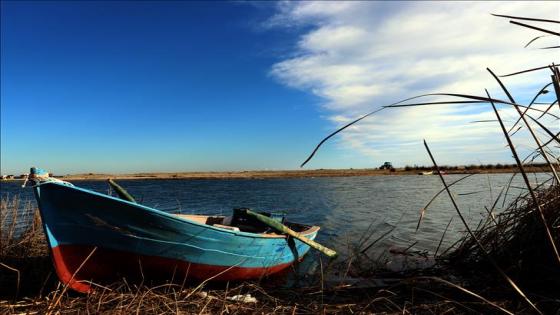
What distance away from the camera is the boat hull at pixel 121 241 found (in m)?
5.93

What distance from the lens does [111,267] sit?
643 centimetres

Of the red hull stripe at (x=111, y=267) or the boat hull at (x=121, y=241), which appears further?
the red hull stripe at (x=111, y=267)

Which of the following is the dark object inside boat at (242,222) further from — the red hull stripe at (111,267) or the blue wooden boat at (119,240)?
the red hull stripe at (111,267)

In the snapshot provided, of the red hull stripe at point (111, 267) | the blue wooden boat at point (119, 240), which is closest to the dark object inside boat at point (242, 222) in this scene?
the blue wooden boat at point (119, 240)

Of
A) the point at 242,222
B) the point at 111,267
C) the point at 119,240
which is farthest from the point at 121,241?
the point at 242,222

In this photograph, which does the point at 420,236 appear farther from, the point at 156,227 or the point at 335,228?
the point at 156,227

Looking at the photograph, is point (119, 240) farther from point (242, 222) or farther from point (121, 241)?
point (242, 222)

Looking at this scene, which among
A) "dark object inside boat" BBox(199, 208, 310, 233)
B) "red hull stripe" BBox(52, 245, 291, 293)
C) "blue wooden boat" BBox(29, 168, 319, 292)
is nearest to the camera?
"blue wooden boat" BBox(29, 168, 319, 292)

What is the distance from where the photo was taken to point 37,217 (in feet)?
37.8

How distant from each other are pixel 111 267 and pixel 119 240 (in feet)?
1.79

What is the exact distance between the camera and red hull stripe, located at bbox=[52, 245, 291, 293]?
6.06 meters

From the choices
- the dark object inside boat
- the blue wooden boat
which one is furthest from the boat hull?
the dark object inside boat

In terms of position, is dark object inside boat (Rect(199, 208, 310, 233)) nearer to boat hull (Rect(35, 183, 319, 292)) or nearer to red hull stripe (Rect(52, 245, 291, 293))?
boat hull (Rect(35, 183, 319, 292))

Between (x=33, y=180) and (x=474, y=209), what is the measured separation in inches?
838
